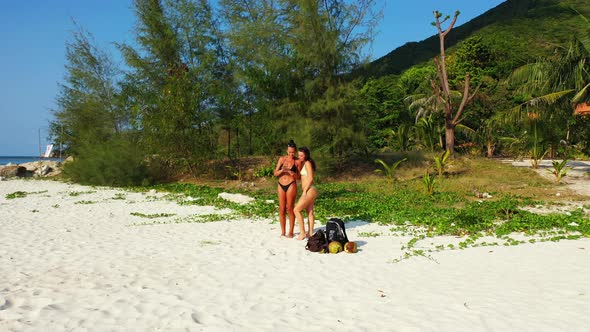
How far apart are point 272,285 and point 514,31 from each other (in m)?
51.9

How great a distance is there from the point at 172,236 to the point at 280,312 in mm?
4028

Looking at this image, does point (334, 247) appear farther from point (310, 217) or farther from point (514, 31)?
point (514, 31)

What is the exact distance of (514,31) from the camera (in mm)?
46938

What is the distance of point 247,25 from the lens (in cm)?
1634

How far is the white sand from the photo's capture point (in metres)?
3.45

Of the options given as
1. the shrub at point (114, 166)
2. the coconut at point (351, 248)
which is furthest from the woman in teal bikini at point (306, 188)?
the shrub at point (114, 166)

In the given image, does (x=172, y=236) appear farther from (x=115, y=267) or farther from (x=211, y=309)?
(x=211, y=309)

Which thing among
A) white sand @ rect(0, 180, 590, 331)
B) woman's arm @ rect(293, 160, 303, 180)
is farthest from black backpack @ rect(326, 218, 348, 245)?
woman's arm @ rect(293, 160, 303, 180)

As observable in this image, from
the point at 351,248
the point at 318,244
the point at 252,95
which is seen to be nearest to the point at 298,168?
the point at 318,244

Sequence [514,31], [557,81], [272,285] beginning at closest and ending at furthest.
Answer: [272,285] < [557,81] < [514,31]

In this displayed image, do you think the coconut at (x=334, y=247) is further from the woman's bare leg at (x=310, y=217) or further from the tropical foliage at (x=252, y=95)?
the tropical foliage at (x=252, y=95)

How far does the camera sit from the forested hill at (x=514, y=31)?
115 feet

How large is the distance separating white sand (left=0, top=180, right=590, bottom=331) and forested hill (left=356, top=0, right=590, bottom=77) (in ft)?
90.6

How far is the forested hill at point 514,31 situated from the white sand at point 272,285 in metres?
27.6
